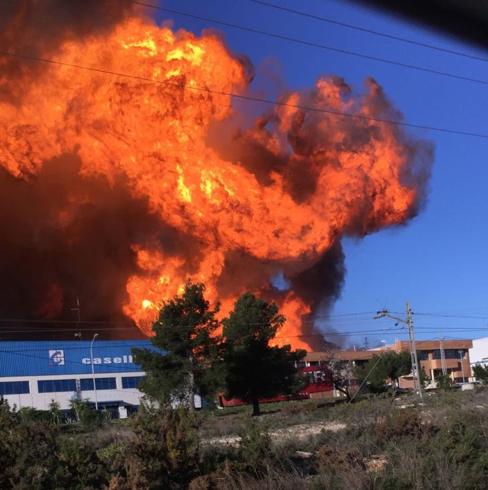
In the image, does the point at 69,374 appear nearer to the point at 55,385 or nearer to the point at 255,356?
the point at 55,385

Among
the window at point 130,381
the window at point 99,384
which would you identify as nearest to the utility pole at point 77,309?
the window at point 99,384

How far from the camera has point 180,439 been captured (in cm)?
1191

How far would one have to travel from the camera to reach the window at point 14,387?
78875mm

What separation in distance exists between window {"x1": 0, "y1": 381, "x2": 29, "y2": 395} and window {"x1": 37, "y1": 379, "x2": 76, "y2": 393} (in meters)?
1.65

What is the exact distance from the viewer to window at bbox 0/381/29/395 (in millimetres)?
78875

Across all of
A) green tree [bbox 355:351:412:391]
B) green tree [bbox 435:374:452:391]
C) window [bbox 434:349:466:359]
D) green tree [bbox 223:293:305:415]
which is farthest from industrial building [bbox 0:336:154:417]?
window [bbox 434:349:466:359]

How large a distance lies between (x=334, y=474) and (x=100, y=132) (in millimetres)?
62289

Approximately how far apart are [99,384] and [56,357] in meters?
6.42

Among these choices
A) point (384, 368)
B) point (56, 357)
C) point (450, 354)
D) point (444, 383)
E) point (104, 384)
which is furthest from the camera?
point (450, 354)

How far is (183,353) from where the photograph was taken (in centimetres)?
5628

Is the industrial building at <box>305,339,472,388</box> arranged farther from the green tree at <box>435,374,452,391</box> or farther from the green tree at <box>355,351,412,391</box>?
the green tree at <box>435,374,452,391</box>

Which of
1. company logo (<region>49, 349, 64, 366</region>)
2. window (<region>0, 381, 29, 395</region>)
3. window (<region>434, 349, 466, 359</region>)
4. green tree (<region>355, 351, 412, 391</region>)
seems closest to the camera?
window (<region>0, 381, 29, 395</region>)

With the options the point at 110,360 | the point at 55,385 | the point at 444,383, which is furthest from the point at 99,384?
the point at 444,383

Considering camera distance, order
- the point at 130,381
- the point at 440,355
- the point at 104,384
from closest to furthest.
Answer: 1. the point at 104,384
2. the point at 130,381
3. the point at 440,355
